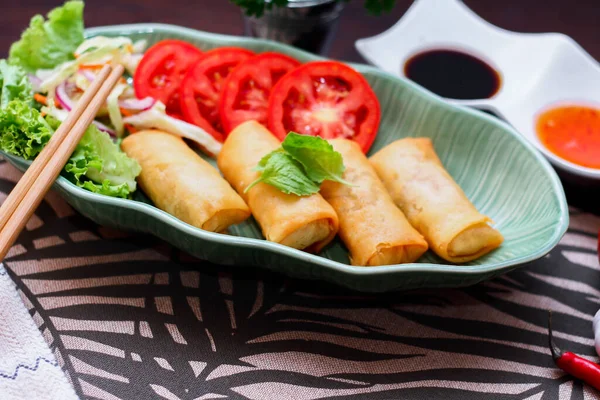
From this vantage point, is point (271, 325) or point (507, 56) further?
point (507, 56)

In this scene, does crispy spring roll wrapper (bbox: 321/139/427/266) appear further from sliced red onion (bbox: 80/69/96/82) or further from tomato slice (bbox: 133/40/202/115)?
sliced red onion (bbox: 80/69/96/82)

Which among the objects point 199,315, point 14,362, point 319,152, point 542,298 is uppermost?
point 319,152

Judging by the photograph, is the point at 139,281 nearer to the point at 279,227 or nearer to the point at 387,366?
the point at 279,227

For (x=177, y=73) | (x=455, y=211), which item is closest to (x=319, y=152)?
(x=455, y=211)

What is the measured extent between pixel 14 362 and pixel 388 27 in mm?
3219

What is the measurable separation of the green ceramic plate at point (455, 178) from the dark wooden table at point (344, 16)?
0.79 meters

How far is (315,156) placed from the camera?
2.63 metres

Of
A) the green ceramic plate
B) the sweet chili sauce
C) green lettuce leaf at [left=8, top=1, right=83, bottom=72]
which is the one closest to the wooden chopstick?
the green ceramic plate

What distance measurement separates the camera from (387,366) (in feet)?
8.07

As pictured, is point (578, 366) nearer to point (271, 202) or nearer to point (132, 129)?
point (271, 202)

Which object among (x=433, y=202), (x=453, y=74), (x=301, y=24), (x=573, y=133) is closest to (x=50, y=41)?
(x=301, y=24)

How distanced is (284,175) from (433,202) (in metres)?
0.69

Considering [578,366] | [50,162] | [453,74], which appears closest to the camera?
[578,366]

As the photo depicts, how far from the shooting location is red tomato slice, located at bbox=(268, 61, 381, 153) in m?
3.09
